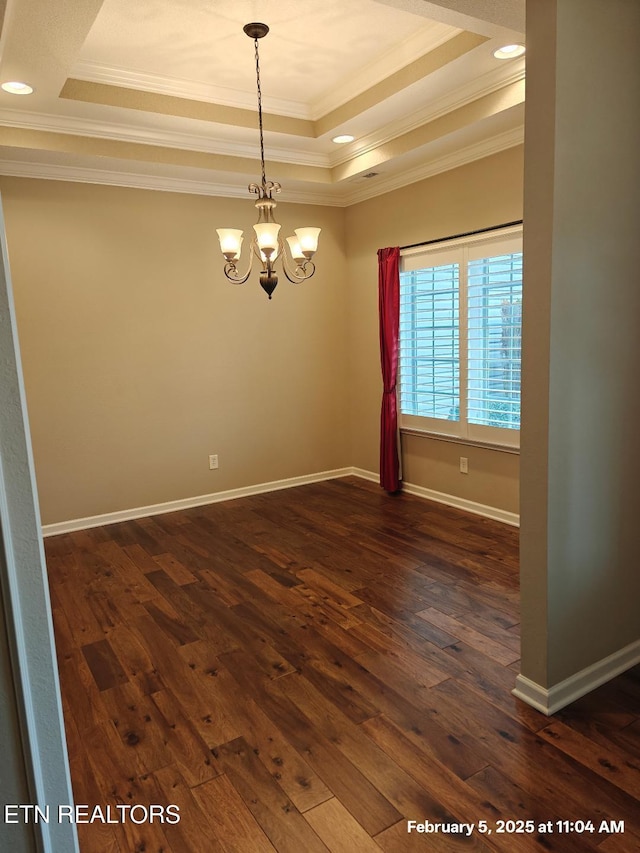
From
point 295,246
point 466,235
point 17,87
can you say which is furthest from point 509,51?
point 17,87

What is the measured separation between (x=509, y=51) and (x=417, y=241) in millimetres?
1835

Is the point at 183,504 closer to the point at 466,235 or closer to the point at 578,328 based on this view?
the point at 466,235

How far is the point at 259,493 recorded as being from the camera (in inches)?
222

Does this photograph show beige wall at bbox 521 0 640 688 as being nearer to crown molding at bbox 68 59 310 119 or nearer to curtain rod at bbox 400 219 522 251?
curtain rod at bbox 400 219 522 251

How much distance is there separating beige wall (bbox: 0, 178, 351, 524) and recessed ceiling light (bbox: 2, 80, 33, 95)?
0.93 m

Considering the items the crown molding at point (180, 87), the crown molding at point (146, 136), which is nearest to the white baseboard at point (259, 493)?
the crown molding at point (146, 136)

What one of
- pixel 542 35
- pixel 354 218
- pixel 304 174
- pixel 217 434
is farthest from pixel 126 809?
pixel 354 218

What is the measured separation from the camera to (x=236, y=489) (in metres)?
5.55

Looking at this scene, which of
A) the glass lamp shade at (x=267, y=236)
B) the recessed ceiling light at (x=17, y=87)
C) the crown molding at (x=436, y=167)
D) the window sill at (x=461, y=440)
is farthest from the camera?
the window sill at (x=461, y=440)

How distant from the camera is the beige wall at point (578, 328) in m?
2.13

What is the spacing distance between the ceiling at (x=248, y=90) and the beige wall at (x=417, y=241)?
0.61 feet

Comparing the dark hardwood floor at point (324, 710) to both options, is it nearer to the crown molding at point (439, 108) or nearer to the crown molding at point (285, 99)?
the crown molding at point (439, 108)

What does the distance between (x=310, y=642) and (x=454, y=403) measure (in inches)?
102

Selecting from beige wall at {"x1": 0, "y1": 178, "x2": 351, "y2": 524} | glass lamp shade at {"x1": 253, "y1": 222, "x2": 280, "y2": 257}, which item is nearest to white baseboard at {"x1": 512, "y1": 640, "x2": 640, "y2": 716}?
glass lamp shade at {"x1": 253, "y1": 222, "x2": 280, "y2": 257}
